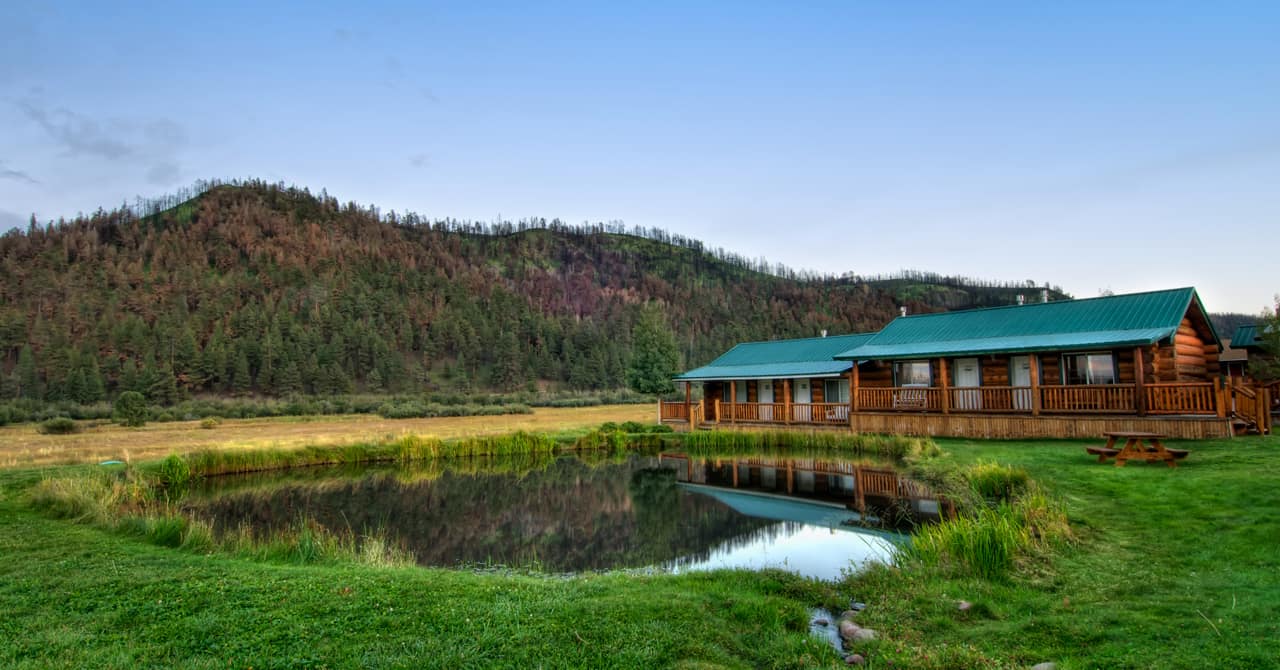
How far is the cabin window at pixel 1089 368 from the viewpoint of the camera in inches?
853

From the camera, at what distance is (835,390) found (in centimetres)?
2888

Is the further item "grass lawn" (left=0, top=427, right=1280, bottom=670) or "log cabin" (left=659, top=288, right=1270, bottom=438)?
"log cabin" (left=659, top=288, right=1270, bottom=438)

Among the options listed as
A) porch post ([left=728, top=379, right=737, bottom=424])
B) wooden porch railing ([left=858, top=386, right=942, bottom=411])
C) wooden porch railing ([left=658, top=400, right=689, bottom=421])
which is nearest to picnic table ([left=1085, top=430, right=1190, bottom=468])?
wooden porch railing ([left=858, top=386, right=942, bottom=411])

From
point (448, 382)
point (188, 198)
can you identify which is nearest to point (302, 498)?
point (448, 382)

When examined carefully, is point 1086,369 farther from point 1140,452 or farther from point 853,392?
point 1140,452

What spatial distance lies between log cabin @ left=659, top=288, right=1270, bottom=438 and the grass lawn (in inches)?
459

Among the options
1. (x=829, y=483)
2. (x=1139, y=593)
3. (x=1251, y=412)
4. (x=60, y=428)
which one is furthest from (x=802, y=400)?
(x=60, y=428)

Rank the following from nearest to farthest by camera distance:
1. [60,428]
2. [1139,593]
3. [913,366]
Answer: [1139,593]
[913,366]
[60,428]

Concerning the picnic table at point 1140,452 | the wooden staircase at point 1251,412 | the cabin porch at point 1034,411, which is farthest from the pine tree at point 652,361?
the picnic table at point 1140,452

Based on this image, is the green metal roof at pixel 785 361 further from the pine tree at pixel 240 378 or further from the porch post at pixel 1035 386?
the pine tree at pixel 240 378

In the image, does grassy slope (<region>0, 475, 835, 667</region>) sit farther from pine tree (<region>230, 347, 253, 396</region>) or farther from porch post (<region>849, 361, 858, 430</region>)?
pine tree (<region>230, 347, 253, 396</region>)

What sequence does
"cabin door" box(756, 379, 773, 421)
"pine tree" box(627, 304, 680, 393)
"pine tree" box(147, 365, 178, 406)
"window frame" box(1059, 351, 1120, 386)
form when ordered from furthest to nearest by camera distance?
"pine tree" box(147, 365, 178, 406)
"pine tree" box(627, 304, 680, 393)
"cabin door" box(756, 379, 773, 421)
"window frame" box(1059, 351, 1120, 386)

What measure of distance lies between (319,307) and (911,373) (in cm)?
8704

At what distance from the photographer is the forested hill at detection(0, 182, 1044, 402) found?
2859 inches
